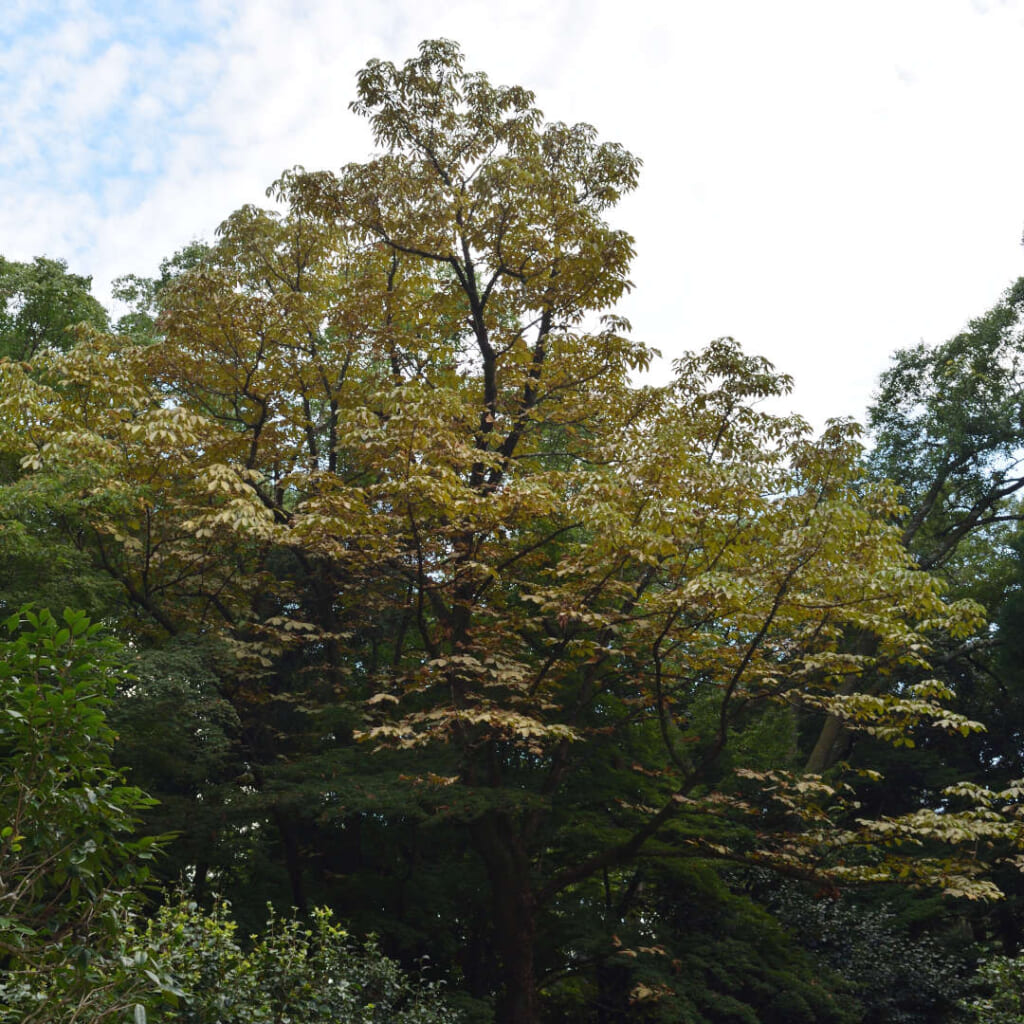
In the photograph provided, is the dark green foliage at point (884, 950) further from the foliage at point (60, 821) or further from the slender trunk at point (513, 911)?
the foliage at point (60, 821)

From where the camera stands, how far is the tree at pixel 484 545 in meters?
7.52

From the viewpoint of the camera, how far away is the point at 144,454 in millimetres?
9102

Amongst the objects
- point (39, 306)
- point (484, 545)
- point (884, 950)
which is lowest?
point (884, 950)

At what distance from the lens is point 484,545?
28.7ft

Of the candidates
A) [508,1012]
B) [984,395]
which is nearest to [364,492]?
[508,1012]

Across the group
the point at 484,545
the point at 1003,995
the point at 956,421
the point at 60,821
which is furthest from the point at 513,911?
the point at 956,421

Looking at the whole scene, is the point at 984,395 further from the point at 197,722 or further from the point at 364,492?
the point at 197,722

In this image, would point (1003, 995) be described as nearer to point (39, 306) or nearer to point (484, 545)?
point (484, 545)

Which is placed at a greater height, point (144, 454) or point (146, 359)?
point (146, 359)

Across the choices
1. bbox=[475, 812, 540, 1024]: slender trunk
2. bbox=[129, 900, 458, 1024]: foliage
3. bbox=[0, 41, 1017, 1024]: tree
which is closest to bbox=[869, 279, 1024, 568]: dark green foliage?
bbox=[0, 41, 1017, 1024]: tree

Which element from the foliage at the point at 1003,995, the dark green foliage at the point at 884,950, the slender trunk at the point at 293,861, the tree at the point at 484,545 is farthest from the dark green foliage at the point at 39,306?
the foliage at the point at 1003,995

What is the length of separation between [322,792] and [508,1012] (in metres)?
2.86

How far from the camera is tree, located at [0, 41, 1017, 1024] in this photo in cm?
752

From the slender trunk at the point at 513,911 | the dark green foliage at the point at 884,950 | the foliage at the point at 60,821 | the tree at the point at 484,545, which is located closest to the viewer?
the foliage at the point at 60,821
